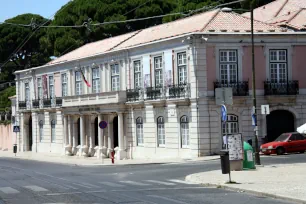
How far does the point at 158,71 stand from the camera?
146ft

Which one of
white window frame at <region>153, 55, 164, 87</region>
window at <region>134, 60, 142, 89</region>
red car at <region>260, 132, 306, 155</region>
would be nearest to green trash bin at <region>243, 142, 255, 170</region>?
red car at <region>260, 132, 306, 155</region>

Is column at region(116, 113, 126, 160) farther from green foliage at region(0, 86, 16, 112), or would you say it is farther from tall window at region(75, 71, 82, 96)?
green foliage at region(0, 86, 16, 112)

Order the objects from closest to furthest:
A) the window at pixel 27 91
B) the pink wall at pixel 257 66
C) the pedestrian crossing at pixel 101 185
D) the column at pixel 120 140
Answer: the pedestrian crossing at pixel 101 185
the pink wall at pixel 257 66
the column at pixel 120 140
the window at pixel 27 91

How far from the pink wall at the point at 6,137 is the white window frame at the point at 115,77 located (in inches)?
981

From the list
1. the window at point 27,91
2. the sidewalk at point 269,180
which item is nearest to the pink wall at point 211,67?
the sidewalk at point 269,180

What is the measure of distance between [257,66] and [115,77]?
1233cm

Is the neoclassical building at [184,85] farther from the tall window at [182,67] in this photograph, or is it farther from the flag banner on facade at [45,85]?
the flag banner on facade at [45,85]

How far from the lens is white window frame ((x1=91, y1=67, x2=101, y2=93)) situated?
51.9 metres

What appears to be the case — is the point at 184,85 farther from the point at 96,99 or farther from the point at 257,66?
Result: the point at 96,99

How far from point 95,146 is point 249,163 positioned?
25.0 metres

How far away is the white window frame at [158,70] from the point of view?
145ft

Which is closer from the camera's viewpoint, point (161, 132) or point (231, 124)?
point (231, 124)

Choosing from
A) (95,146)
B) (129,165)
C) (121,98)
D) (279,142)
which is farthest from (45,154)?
(279,142)

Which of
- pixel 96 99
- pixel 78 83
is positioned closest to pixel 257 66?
pixel 96 99
